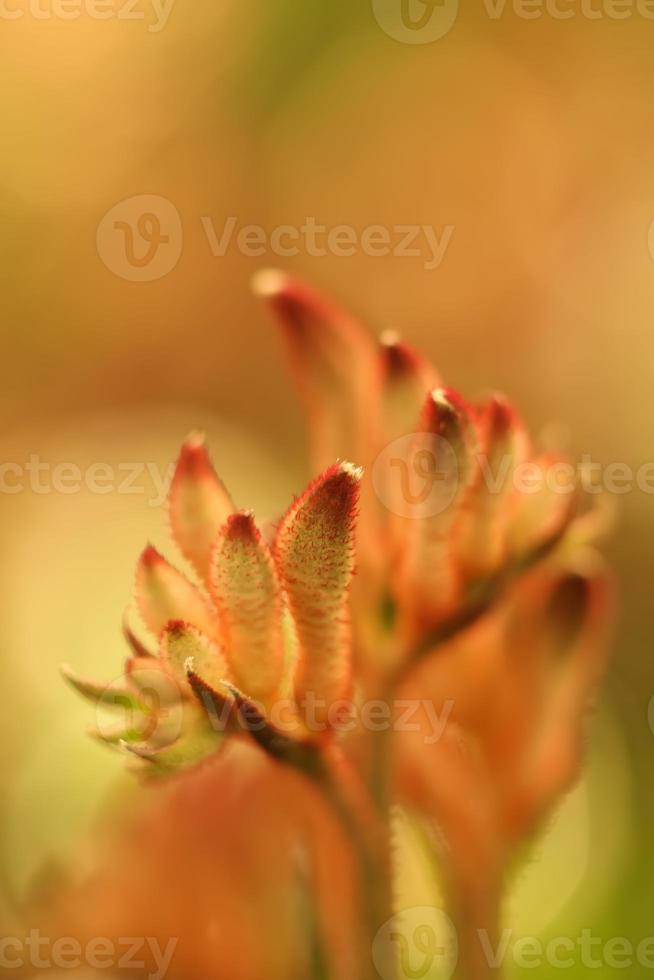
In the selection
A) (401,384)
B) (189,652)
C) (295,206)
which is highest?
(295,206)

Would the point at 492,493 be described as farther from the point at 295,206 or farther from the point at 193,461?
the point at 295,206

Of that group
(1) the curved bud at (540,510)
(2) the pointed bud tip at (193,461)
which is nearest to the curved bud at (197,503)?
(2) the pointed bud tip at (193,461)

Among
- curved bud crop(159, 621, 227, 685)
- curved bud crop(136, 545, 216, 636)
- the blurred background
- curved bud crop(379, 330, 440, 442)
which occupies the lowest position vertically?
curved bud crop(159, 621, 227, 685)

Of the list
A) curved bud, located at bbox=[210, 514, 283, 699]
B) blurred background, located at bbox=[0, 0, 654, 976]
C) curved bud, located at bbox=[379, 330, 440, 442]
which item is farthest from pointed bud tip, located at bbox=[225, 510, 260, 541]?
blurred background, located at bbox=[0, 0, 654, 976]

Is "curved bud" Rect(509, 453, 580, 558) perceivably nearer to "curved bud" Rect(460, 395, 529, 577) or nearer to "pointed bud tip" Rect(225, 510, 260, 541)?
"curved bud" Rect(460, 395, 529, 577)

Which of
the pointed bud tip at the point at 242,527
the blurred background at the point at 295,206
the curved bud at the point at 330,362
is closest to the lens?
the pointed bud tip at the point at 242,527

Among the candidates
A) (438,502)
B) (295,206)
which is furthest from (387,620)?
(295,206)

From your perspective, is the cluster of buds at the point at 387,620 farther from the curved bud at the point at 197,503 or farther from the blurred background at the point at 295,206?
the blurred background at the point at 295,206

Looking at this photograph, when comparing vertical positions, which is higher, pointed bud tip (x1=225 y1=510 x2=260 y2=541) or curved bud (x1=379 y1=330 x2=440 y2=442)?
curved bud (x1=379 y1=330 x2=440 y2=442)
